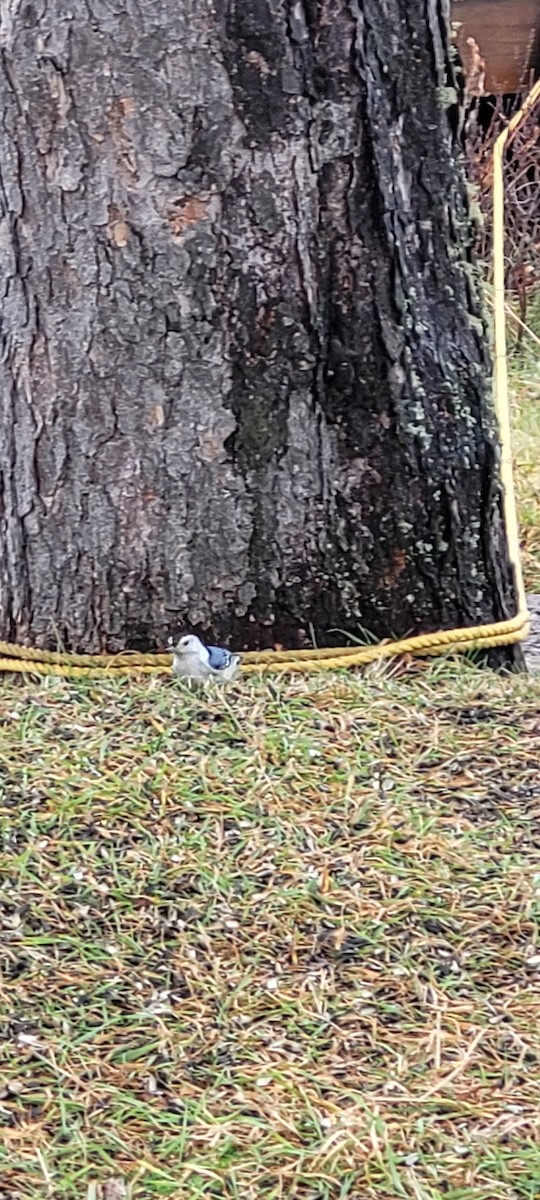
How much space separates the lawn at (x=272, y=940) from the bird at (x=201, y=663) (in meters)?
0.04

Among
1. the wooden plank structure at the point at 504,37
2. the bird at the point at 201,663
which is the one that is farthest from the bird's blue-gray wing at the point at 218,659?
the wooden plank structure at the point at 504,37

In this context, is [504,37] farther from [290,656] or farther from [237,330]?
[290,656]

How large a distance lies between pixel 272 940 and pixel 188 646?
0.67 m

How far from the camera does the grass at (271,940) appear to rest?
58.9 inches

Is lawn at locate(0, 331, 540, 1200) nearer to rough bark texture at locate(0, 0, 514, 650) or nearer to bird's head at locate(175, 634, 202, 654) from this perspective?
bird's head at locate(175, 634, 202, 654)

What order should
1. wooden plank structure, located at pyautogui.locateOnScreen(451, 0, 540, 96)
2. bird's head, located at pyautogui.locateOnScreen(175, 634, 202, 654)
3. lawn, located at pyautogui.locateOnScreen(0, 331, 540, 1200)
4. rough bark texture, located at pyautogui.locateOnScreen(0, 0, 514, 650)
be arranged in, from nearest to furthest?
1. lawn, located at pyautogui.locateOnScreen(0, 331, 540, 1200)
2. rough bark texture, located at pyautogui.locateOnScreen(0, 0, 514, 650)
3. bird's head, located at pyautogui.locateOnScreen(175, 634, 202, 654)
4. wooden plank structure, located at pyautogui.locateOnScreen(451, 0, 540, 96)

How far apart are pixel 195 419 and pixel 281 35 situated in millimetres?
636

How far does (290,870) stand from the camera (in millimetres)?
1901

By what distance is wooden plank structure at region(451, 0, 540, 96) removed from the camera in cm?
707

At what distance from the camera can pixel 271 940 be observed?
5.89 ft

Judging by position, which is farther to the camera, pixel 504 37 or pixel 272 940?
pixel 504 37

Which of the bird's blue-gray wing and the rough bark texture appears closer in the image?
the rough bark texture

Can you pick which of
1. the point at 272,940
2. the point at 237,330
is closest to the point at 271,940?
the point at 272,940

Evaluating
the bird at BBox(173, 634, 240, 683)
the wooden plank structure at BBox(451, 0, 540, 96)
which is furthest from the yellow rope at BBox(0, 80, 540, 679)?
the wooden plank structure at BBox(451, 0, 540, 96)
